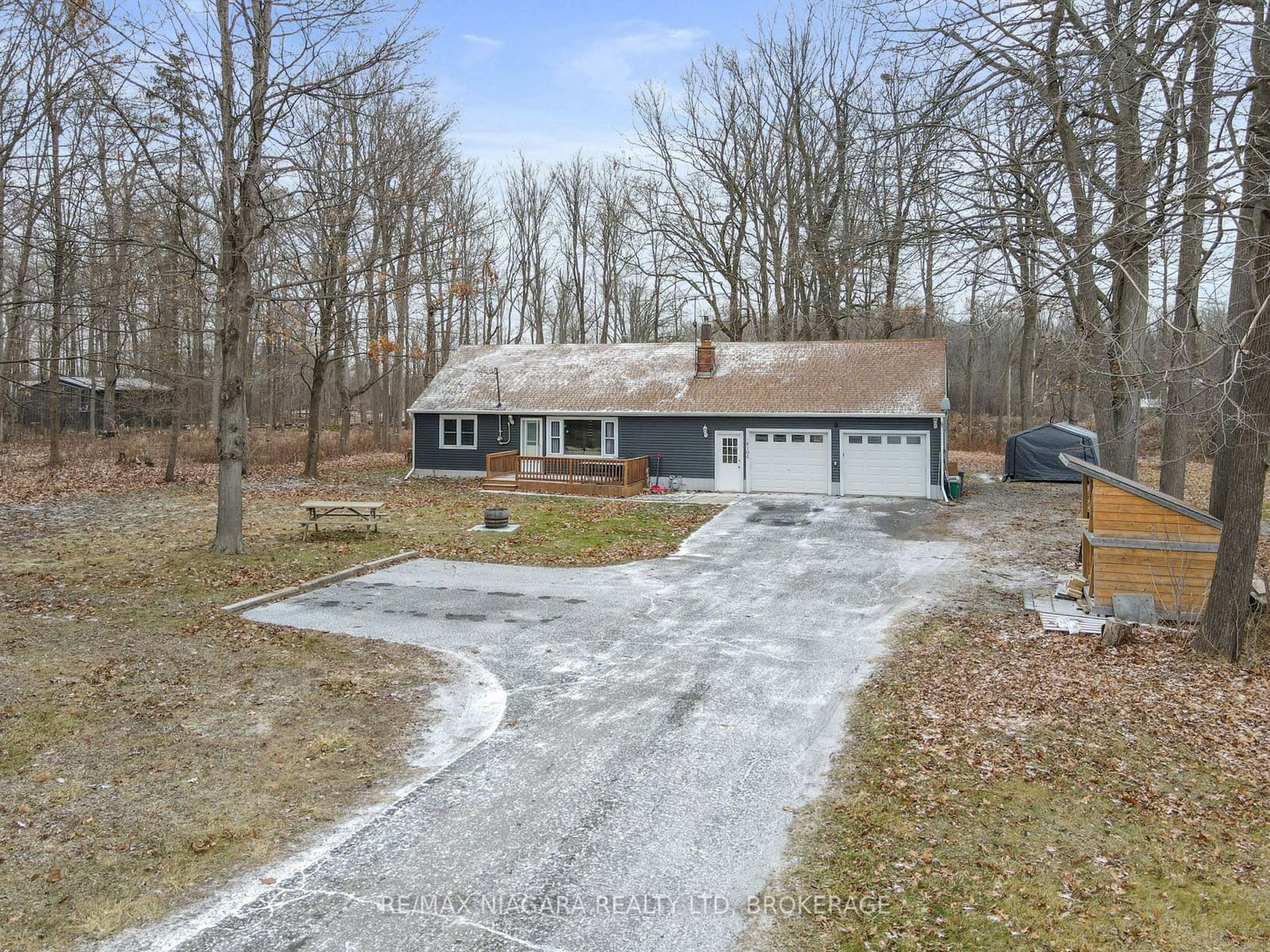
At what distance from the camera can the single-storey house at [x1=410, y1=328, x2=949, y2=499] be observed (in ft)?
73.6

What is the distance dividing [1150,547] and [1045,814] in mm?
6507

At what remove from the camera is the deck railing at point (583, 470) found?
23078 millimetres

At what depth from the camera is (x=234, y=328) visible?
500 inches

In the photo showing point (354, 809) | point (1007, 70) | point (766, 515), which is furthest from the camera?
point (766, 515)

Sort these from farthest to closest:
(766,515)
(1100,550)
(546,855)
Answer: (766,515)
(1100,550)
(546,855)

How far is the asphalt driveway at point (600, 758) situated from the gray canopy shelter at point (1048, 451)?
14.0m

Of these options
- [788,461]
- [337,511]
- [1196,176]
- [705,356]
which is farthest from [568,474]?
[1196,176]

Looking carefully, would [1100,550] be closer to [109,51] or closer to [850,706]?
[850,706]

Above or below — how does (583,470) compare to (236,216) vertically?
below

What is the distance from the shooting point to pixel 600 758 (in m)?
6.68

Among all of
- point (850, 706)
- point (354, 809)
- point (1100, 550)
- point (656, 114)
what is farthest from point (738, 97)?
point (354, 809)

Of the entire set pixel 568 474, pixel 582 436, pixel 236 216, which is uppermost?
pixel 236 216

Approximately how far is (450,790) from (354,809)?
68cm

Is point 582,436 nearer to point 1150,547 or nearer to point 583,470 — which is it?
point 583,470
